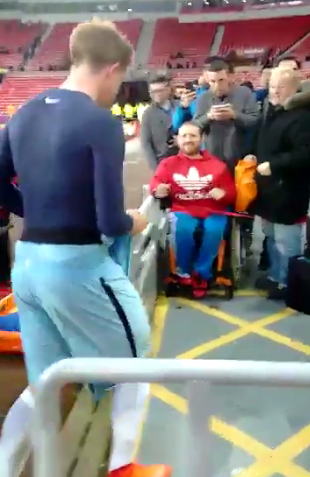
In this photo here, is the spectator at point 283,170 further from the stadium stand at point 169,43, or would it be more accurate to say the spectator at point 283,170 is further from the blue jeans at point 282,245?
the stadium stand at point 169,43

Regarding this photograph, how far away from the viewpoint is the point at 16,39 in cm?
2731

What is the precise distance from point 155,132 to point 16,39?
2358 cm

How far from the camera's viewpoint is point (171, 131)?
599cm

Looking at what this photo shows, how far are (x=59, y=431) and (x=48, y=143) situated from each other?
3.05 feet

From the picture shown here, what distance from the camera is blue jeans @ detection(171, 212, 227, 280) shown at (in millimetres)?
4977

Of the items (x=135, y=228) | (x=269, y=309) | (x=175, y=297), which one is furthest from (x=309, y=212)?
(x=135, y=228)

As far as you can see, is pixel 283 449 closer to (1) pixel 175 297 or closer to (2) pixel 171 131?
(1) pixel 175 297

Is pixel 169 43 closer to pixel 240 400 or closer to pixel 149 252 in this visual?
pixel 149 252

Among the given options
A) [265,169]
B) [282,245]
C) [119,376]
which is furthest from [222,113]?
[119,376]

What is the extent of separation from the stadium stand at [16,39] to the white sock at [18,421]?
26720 millimetres

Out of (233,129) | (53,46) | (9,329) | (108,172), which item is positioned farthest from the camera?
(53,46)

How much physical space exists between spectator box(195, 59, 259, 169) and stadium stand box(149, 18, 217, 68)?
21.2 m

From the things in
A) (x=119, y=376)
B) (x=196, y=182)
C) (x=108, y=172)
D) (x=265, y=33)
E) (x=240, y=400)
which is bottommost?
(x=240, y=400)

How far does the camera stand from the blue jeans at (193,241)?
498cm
